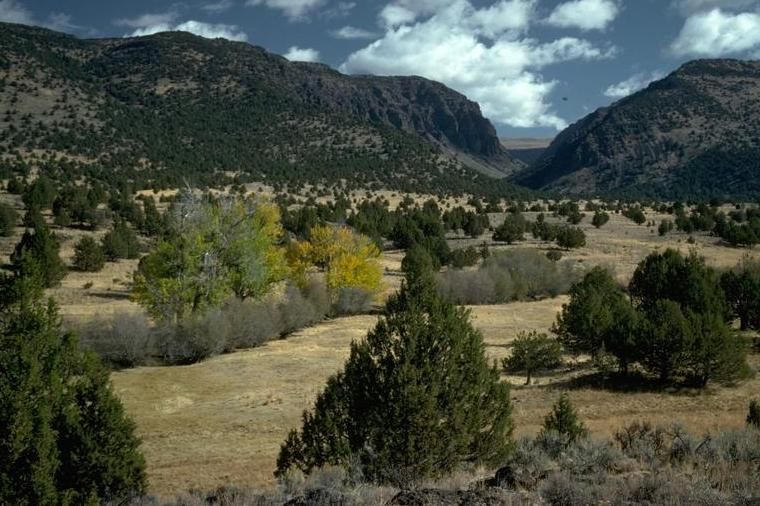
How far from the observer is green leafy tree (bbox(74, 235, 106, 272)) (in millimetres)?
52281

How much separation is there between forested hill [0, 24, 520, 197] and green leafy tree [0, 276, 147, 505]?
8305 centimetres

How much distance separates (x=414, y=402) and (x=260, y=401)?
1614 cm

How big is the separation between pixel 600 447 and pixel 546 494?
135 inches

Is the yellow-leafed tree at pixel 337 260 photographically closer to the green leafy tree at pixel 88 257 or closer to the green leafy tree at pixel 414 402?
the green leafy tree at pixel 88 257

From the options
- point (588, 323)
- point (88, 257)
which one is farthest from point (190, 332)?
point (88, 257)

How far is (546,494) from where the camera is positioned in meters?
8.60

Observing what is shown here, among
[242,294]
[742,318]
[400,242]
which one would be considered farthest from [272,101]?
[742,318]

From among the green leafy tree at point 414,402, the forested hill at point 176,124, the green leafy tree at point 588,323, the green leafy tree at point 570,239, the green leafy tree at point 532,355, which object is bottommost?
the green leafy tree at point 532,355

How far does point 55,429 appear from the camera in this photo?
11.2m

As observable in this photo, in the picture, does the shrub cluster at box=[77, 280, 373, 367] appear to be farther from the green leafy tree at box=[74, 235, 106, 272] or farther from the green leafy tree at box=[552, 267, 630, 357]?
the green leafy tree at box=[74, 235, 106, 272]

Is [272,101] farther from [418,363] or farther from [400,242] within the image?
[418,363]

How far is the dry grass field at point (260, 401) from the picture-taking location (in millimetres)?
18906

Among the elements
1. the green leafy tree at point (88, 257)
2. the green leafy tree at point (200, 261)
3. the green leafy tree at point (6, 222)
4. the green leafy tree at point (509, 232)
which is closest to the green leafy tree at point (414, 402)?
the green leafy tree at point (200, 261)

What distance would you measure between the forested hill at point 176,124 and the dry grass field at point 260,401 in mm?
61530
